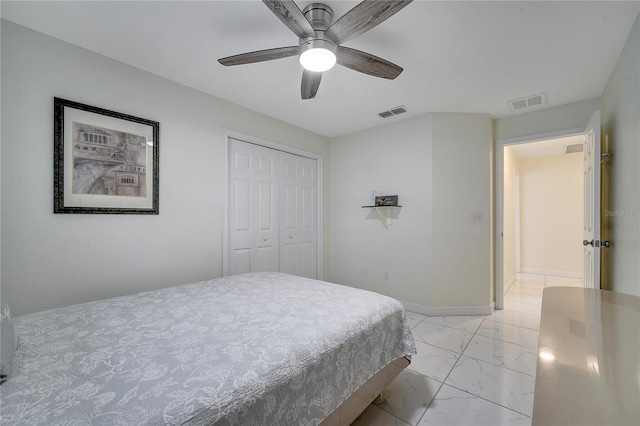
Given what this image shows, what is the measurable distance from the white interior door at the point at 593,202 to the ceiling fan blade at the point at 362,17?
215 centimetres

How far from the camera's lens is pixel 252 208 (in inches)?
122

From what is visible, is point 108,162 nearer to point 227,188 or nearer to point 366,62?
point 227,188

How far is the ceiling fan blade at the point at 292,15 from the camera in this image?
3.99ft

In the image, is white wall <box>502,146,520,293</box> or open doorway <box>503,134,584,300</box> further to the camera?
open doorway <box>503,134,584,300</box>

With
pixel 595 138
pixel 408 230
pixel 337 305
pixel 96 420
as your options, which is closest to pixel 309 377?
pixel 337 305

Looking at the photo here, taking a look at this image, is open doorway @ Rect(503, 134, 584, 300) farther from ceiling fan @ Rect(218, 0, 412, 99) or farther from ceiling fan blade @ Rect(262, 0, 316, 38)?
ceiling fan blade @ Rect(262, 0, 316, 38)

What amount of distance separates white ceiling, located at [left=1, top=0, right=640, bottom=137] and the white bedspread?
1786mm

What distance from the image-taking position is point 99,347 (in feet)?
3.57

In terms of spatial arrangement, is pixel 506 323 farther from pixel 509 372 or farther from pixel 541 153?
pixel 541 153

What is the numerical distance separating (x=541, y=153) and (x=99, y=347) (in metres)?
6.44

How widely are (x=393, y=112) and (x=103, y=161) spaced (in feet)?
9.48

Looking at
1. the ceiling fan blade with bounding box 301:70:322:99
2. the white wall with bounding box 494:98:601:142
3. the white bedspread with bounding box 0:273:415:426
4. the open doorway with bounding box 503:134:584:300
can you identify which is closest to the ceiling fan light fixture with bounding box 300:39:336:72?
the ceiling fan blade with bounding box 301:70:322:99

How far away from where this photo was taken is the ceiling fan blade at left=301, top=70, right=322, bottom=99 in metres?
1.83

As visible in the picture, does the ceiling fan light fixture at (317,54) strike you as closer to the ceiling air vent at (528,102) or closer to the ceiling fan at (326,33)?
the ceiling fan at (326,33)
